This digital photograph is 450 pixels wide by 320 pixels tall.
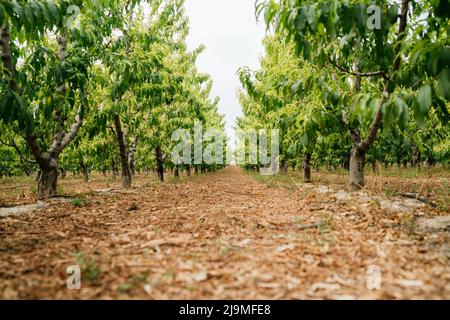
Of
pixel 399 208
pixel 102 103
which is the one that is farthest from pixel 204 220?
pixel 102 103

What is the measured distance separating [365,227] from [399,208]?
154cm

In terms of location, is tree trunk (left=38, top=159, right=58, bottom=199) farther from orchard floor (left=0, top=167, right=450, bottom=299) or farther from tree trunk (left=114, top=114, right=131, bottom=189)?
tree trunk (left=114, top=114, right=131, bottom=189)

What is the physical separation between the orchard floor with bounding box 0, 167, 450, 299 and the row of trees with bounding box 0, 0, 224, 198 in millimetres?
2324

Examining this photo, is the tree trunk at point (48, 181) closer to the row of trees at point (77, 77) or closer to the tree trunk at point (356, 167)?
the row of trees at point (77, 77)

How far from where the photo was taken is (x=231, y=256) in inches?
131

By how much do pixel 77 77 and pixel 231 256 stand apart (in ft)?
17.4

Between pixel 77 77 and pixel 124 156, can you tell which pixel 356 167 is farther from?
pixel 124 156

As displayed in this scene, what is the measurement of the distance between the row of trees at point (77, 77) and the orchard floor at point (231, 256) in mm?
2324

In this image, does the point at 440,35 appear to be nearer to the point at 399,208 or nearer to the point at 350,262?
the point at 399,208

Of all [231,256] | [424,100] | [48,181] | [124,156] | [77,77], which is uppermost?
[77,77]

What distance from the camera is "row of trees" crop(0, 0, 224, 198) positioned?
4.83 metres

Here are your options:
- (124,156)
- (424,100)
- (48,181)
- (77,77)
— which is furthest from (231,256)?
(124,156)

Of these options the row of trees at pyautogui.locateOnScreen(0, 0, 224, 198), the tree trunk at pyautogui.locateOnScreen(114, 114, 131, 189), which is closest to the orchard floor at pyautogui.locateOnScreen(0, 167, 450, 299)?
the row of trees at pyautogui.locateOnScreen(0, 0, 224, 198)

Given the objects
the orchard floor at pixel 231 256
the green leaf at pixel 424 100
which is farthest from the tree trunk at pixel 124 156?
the green leaf at pixel 424 100
